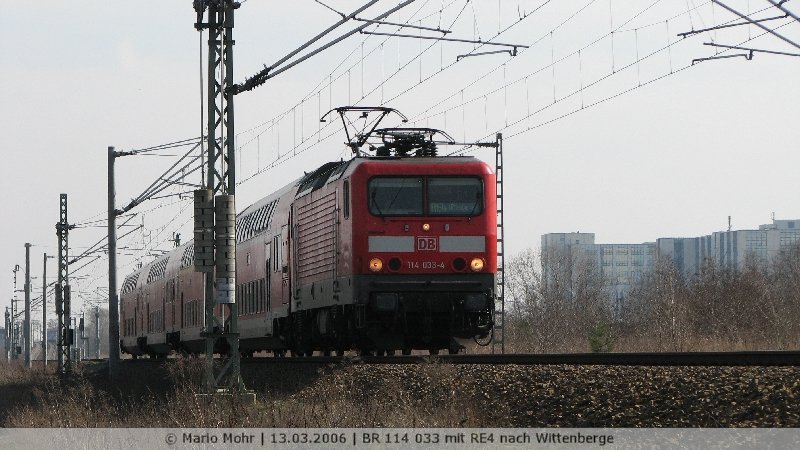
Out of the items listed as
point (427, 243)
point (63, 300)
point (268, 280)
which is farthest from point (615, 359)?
point (63, 300)

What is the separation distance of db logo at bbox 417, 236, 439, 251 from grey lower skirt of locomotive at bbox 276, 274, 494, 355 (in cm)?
42

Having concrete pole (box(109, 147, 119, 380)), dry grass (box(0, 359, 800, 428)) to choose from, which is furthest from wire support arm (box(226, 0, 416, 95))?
concrete pole (box(109, 147, 119, 380))

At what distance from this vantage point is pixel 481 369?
1661 cm

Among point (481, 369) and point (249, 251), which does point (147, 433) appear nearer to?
point (481, 369)

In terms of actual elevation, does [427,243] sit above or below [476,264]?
above

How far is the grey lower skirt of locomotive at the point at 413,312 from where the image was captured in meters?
19.6

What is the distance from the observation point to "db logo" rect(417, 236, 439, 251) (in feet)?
65.0

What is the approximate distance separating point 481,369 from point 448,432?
4.65m

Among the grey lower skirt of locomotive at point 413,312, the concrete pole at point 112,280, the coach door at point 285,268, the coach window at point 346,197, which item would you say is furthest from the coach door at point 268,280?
the concrete pole at point 112,280

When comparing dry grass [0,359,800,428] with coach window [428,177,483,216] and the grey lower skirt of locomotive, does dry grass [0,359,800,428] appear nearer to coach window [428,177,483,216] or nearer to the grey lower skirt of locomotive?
the grey lower skirt of locomotive

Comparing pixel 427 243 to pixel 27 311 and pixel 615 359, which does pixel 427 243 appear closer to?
pixel 615 359

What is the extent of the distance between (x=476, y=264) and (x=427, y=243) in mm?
808

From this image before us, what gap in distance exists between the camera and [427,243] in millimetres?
19844

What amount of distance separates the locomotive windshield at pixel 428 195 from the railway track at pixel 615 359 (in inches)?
87.0
